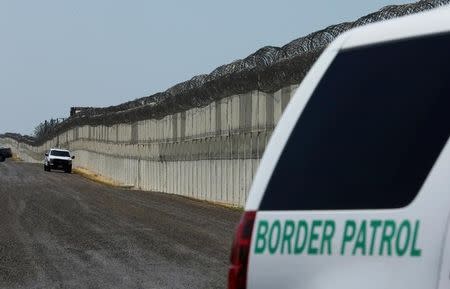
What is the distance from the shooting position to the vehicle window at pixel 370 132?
3412 mm

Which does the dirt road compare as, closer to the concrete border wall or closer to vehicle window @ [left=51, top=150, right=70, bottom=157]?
the concrete border wall

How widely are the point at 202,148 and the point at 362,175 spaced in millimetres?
37438

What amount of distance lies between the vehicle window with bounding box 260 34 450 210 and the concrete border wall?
25.2 meters

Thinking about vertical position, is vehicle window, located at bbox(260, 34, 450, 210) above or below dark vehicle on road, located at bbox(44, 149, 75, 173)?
above

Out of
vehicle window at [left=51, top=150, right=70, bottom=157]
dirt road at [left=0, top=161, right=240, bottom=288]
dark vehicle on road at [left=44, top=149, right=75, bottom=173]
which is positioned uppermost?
vehicle window at [left=51, top=150, right=70, bottom=157]

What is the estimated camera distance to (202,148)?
40.9 metres

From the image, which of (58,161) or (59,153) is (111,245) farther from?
(59,153)

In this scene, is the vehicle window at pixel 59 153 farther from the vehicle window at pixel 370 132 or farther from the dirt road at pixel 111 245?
the vehicle window at pixel 370 132

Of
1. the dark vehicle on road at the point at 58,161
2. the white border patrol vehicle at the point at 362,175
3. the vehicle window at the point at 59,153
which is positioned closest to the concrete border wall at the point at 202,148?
the dark vehicle on road at the point at 58,161

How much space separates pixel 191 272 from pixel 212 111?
26.1 metres

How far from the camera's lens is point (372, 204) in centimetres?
344

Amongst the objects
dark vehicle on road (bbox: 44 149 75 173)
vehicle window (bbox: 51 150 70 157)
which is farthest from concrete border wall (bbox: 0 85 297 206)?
vehicle window (bbox: 51 150 70 157)

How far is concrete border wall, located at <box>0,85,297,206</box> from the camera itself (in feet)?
107

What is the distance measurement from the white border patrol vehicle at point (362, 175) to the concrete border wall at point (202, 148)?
990 inches
